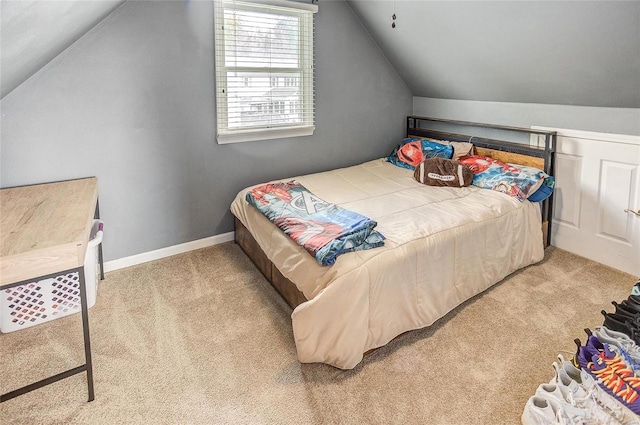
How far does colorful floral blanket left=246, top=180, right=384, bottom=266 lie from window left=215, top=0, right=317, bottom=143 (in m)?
0.70

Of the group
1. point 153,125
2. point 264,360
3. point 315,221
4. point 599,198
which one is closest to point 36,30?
point 153,125

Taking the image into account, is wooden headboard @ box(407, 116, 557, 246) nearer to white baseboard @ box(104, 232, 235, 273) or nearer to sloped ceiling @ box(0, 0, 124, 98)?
white baseboard @ box(104, 232, 235, 273)

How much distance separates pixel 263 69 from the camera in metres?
3.29

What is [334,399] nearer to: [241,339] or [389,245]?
[241,339]

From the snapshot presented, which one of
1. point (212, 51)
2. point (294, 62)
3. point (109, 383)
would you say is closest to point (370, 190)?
point (294, 62)

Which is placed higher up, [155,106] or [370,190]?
[155,106]

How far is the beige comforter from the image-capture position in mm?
1889

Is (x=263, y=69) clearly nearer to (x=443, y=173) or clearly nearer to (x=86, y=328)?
(x=443, y=173)

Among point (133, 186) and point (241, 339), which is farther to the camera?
point (133, 186)

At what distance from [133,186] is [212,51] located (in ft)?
3.87

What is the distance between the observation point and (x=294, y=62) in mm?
3457

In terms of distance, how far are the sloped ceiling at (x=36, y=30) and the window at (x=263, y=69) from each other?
2.74ft

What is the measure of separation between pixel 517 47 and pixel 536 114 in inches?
26.1

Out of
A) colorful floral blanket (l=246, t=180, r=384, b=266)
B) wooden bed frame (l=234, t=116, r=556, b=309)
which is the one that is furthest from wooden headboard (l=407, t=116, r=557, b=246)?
colorful floral blanket (l=246, t=180, r=384, b=266)
